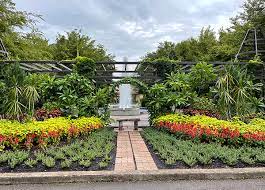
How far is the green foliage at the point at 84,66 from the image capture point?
1203 centimetres

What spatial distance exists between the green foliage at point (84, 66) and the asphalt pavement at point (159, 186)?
313 inches

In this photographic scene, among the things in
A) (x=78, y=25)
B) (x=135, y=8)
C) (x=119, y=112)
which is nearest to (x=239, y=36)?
(x=119, y=112)

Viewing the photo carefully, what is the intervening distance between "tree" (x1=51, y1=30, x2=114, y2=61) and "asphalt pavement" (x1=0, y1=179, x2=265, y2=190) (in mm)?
23958

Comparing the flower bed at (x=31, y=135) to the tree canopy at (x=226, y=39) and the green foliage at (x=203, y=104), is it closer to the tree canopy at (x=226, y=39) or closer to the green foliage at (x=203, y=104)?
the green foliage at (x=203, y=104)

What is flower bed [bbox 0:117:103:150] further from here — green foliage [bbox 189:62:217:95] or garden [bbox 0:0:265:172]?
green foliage [bbox 189:62:217:95]

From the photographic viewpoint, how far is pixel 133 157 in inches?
233

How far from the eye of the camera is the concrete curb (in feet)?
14.7

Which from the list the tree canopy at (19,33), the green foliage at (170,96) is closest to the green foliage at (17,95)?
the green foliage at (170,96)

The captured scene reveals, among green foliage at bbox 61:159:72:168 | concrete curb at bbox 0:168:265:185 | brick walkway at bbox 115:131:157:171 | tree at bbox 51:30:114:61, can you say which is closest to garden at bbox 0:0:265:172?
green foliage at bbox 61:159:72:168

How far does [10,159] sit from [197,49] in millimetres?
27817

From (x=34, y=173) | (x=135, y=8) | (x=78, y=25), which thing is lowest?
(x=34, y=173)

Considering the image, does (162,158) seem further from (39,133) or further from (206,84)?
(206,84)

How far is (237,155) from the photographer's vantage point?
545 cm

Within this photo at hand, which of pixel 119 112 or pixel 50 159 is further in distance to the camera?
pixel 119 112
